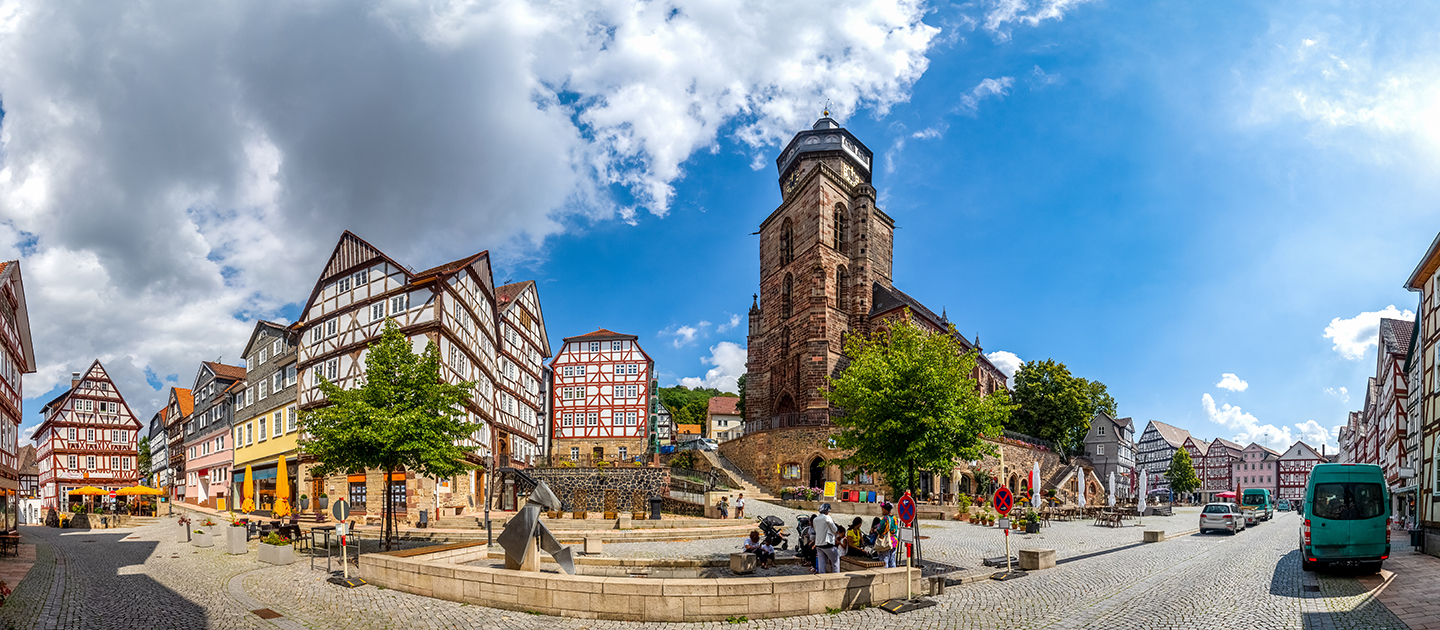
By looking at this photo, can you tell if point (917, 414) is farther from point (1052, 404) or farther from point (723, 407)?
point (723, 407)

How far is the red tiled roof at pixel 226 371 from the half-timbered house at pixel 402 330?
17993 mm

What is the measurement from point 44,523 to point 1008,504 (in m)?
48.1

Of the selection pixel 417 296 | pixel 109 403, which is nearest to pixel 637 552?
pixel 417 296

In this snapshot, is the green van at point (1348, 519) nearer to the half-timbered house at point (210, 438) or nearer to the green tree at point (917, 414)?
the green tree at point (917, 414)

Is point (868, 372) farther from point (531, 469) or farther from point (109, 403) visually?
point (109, 403)

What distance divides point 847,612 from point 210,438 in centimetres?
4994

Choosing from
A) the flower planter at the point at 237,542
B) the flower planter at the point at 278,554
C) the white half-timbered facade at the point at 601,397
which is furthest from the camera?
the white half-timbered facade at the point at 601,397

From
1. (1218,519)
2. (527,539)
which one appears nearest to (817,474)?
(1218,519)

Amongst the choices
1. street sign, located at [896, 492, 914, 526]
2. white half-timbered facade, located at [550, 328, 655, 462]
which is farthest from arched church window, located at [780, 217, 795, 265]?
street sign, located at [896, 492, 914, 526]

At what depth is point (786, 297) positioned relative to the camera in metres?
51.8

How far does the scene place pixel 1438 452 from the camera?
23547 millimetres

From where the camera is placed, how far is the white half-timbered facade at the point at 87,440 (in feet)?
199

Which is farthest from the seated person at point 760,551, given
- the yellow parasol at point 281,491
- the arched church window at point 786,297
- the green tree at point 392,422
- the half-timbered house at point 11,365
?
the arched church window at point 786,297

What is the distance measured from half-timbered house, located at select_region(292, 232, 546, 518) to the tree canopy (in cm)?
3889
